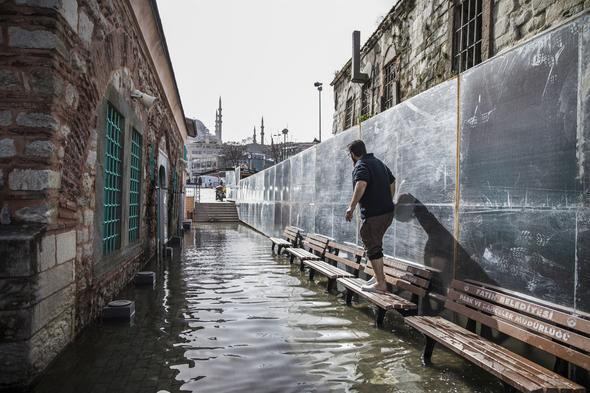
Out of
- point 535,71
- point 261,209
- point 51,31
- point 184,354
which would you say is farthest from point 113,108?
point 261,209

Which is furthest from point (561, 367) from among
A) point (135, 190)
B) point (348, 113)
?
point (348, 113)

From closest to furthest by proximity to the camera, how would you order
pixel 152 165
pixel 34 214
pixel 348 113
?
pixel 34 214, pixel 152 165, pixel 348 113

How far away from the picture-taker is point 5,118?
3324mm

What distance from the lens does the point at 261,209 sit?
1714 cm

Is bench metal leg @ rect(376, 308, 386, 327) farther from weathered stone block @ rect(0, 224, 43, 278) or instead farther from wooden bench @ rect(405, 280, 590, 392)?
weathered stone block @ rect(0, 224, 43, 278)

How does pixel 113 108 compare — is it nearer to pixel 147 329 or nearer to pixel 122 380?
pixel 147 329

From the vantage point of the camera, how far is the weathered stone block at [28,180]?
327 cm

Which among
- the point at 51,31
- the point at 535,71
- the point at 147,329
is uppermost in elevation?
the point at 51,31

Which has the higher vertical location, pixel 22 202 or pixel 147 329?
pixel 22 202

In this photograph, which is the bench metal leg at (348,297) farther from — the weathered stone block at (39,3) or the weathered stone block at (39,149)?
the weathered stone block at (39,3)

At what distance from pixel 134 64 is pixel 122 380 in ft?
16.3

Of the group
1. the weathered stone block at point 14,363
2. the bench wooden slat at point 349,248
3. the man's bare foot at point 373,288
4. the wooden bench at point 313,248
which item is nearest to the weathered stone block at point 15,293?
the weathered stone block at point 14,363

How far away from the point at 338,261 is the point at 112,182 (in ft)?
11.8

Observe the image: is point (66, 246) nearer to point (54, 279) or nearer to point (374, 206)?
point (54, 279)
